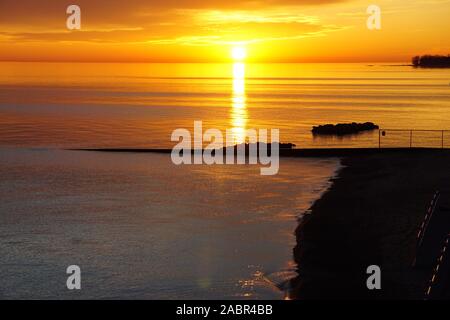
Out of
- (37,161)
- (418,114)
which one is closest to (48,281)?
(37,161)

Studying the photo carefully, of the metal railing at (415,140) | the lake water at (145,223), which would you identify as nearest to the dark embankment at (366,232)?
the lake water at (145,223)

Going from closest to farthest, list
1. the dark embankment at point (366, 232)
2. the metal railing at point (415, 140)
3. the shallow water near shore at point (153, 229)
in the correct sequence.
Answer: the dark embankment at point (366, 232)
the shallow water near shore at point (153, 229)
the metal railing at point (415, 140)

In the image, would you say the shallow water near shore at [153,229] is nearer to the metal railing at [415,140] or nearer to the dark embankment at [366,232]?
the dark embankment at [366,232]

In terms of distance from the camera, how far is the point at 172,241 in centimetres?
2233

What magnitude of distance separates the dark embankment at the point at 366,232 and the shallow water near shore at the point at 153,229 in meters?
0.88

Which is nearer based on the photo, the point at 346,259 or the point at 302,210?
the point at 346,259

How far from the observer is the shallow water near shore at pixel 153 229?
58.0ft

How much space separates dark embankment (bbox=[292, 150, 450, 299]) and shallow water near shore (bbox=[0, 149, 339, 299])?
880mm

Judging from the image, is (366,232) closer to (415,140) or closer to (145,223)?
(145,223)

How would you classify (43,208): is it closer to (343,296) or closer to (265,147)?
(343,296)

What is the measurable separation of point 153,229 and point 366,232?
807 cm

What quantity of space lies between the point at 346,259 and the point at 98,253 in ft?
26.6

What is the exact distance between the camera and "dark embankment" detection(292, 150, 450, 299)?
16.0 m

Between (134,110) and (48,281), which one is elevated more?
(134,110)
